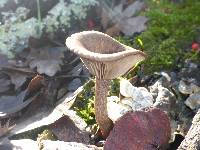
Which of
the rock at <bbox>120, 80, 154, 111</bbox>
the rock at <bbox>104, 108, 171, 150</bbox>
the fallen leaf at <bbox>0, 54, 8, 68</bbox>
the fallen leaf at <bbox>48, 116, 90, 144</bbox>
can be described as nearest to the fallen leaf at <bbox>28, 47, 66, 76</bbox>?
the fallen leaf at <bbox>0, 54, 8, 68</bbox>

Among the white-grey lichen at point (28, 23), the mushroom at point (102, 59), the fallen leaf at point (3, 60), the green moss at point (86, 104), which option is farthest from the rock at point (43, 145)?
the white-grey lichen at point (28, 23)

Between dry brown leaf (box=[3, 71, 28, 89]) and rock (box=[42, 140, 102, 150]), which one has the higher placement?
dry brown leaf (box=[3, 71, 28, 89])

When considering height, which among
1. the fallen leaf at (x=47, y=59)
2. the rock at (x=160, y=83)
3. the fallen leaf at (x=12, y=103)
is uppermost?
the fallen leaf at (x=47, y=59)

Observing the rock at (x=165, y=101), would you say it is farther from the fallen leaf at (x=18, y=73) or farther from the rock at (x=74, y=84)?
the fallen leaf at (x=18, y=73)

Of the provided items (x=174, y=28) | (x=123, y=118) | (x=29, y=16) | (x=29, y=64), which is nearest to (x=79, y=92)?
(x=29, y=64)

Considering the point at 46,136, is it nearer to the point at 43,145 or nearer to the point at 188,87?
the point at 43,145

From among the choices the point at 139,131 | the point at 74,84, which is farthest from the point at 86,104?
the point at 139,131

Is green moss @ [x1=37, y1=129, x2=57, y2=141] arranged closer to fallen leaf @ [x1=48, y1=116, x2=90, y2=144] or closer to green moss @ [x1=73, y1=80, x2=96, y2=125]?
fallen leaf @ [x1=48, y1=116, x2=90, y2=144]
